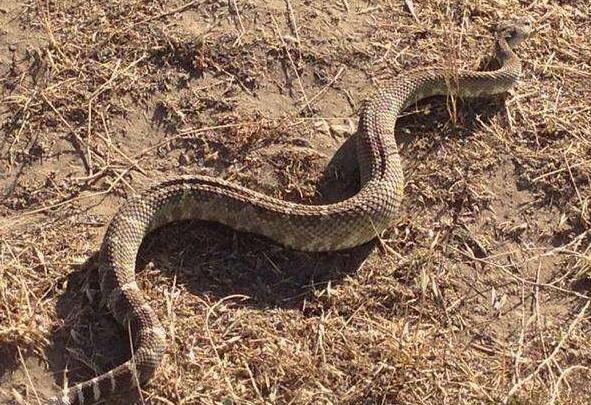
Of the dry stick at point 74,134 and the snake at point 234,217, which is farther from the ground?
the dry stick at point 74,134

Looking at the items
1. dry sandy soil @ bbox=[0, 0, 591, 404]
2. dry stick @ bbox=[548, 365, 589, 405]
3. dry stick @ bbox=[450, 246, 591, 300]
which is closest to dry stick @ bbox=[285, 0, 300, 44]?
dry sandy soil @ bbox=[0, 0, 591, 404]

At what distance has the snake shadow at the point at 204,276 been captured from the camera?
6.20 m

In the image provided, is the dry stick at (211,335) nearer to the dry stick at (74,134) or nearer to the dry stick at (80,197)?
the dry stick at (80,197)

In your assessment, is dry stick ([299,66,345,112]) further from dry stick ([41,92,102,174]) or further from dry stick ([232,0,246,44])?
dry stick ([41,92,102,174])

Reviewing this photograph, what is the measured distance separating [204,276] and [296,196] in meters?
1.08

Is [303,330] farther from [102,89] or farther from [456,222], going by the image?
[102,89]

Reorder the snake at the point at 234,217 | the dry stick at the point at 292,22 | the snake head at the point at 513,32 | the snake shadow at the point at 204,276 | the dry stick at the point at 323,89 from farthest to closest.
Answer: the snake head at the point at 513,32 < the dry stick at the point at 292,22 < the dry stick at the point at 323,89 < the snake shadow at the point at 204,276 < the snake at the point at 234,217

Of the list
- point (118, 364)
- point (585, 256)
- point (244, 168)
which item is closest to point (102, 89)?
point (244, 168)

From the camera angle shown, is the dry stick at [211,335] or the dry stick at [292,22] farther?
the dry stick at [292,22]

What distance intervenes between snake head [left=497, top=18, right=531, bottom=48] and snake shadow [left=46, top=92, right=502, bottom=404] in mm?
2562

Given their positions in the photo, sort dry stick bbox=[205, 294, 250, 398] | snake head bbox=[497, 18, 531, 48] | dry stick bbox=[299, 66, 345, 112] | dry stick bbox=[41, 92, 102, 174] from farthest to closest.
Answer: snake head bbox=[497, 18, 531, 48] → dry stick bbox=[299, 66, 345, 112] → dry stick bbox=[41, 92, 102, 174] → dry stick bbox=[205, 294, 250, 398]

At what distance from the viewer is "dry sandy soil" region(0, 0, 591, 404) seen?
6.22 meters

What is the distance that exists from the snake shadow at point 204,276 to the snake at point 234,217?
9 centimetres

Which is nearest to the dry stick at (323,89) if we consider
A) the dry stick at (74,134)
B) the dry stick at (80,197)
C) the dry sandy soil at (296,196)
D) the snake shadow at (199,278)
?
the dry sandy soil at (296,196)
